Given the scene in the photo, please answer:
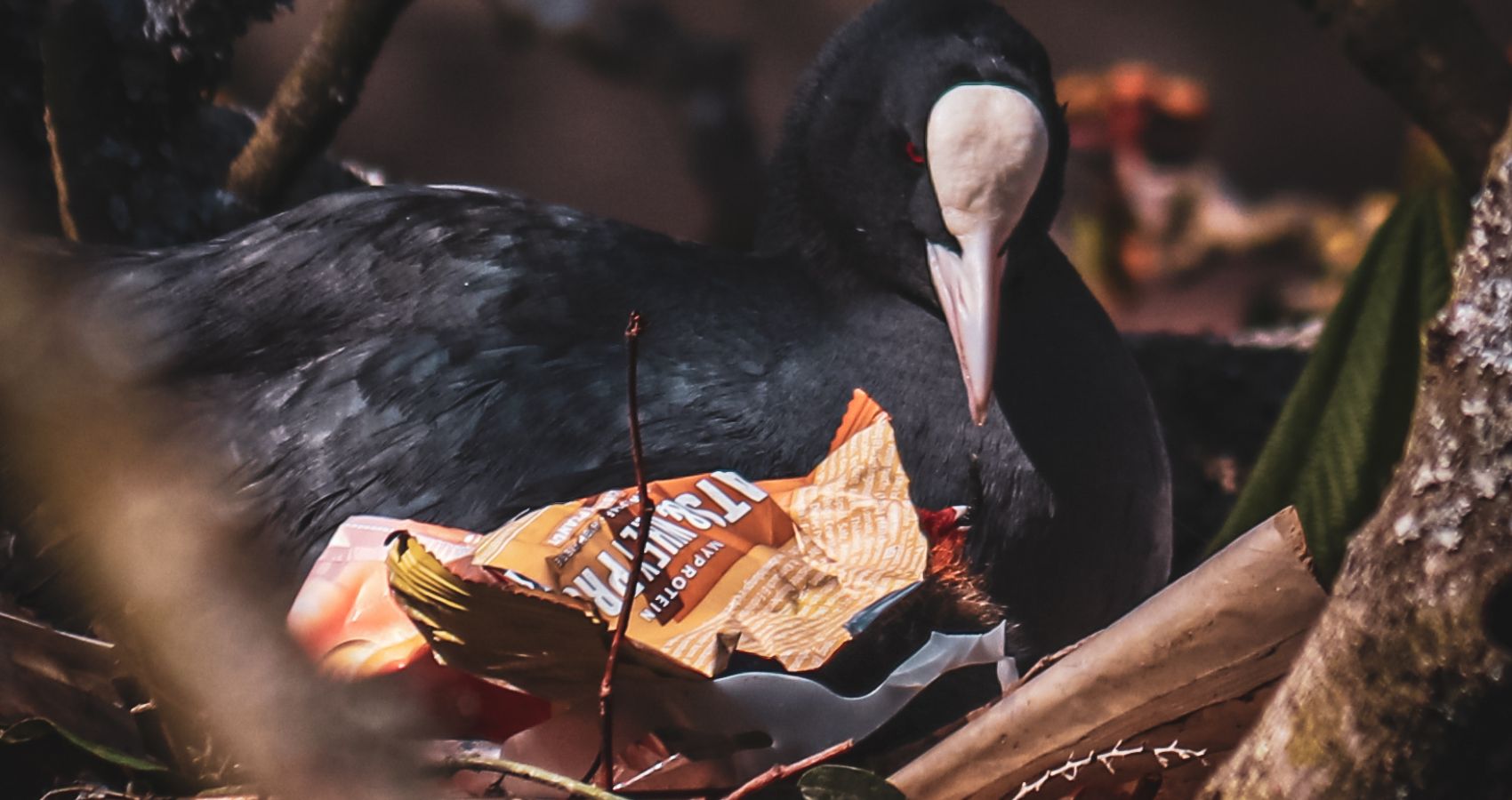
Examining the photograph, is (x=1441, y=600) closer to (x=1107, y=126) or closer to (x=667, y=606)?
(x=667, y=606)

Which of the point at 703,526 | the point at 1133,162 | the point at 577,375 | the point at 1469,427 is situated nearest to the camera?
the point at 1469,427

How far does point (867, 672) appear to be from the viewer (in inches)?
24.9

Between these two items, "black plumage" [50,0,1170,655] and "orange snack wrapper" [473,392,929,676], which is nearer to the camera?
"orange snack wrapper" [473,392,929,676]

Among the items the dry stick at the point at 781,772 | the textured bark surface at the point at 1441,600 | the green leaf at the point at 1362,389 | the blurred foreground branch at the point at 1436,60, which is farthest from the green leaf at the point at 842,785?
the blurred foreground branch at the point at 1436,60

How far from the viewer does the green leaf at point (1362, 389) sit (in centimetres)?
92

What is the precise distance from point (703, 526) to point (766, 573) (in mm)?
33

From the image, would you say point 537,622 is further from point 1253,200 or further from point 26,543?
point 1253,200

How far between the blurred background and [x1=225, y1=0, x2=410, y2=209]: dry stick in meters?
1.45

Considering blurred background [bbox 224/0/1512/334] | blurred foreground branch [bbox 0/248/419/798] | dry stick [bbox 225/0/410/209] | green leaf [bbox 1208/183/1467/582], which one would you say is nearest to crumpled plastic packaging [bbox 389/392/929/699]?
blurred foreground branch [bbox 0/248/419/798]

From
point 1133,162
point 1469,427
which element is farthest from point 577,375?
point 1133,162

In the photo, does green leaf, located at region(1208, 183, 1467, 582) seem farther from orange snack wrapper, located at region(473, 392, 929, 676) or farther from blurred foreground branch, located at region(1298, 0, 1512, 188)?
orange snack wrapper, located at region(473, 392, 929, 676)

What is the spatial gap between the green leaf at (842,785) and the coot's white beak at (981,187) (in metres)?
0.23

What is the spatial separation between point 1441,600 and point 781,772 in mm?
223

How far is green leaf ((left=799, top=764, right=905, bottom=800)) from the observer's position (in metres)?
0.53
